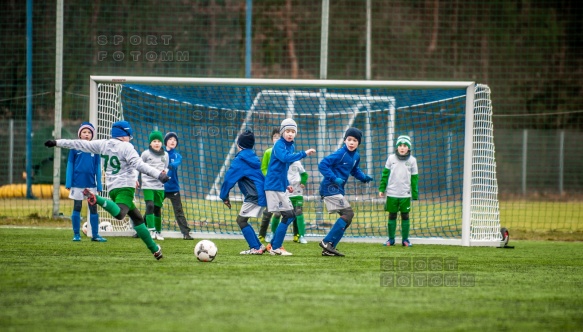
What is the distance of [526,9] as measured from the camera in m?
31.4

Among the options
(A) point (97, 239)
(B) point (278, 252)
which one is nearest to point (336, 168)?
(B) point (278, 252)

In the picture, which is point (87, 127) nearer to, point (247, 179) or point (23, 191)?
point (247, 179)

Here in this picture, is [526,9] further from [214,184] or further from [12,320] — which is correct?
[12,320]

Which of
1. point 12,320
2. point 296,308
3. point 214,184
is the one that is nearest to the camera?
point 12,320

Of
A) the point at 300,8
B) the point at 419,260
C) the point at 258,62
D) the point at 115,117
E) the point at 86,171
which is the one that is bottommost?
the point at 419,260

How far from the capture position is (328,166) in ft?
35.4

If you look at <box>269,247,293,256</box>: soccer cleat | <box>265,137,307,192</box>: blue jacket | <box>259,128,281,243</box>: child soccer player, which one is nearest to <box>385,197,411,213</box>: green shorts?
<box>259,128,281,243</box>: child soccer player

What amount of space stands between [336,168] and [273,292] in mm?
4052

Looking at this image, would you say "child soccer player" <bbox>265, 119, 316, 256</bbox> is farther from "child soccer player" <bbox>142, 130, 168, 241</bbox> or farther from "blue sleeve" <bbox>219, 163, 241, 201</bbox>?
"child soccer player" <bbox>142, 130, 168, 241</bbox>

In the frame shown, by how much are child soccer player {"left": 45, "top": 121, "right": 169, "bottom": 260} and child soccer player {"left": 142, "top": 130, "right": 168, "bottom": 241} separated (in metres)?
2.60

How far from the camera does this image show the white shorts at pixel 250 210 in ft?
34.8

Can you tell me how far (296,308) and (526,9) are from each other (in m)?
27.5

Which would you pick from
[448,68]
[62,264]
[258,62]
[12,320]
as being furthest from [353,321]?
[448,68]

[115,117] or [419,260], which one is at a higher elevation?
[115,117]
